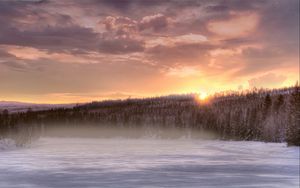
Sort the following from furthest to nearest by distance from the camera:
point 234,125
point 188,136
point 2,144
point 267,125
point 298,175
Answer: point 188,136, point 234,125, point 267,125, point 2,144, point 298,175

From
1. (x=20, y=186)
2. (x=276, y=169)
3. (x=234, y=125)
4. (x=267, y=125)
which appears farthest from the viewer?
(x=234, y=125)

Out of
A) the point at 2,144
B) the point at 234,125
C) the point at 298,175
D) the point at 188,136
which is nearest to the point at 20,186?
the point at 298,175

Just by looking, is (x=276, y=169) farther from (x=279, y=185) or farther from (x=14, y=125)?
(x=14, y=125)

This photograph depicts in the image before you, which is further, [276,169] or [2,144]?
[2,144]

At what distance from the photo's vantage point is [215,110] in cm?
15675

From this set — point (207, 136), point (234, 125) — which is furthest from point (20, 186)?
point (207, 136)

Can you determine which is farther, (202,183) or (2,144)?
(2,144)

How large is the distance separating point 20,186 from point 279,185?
51.8ft

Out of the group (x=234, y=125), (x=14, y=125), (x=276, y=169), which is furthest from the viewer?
(x=234, y=125)

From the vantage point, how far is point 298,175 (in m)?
36.0

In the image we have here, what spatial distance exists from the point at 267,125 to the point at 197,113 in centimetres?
5625

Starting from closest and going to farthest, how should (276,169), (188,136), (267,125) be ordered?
(276,169) < (267,125) < (188,136)

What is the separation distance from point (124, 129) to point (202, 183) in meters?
156

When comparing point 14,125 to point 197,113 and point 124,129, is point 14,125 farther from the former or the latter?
point 124,129
